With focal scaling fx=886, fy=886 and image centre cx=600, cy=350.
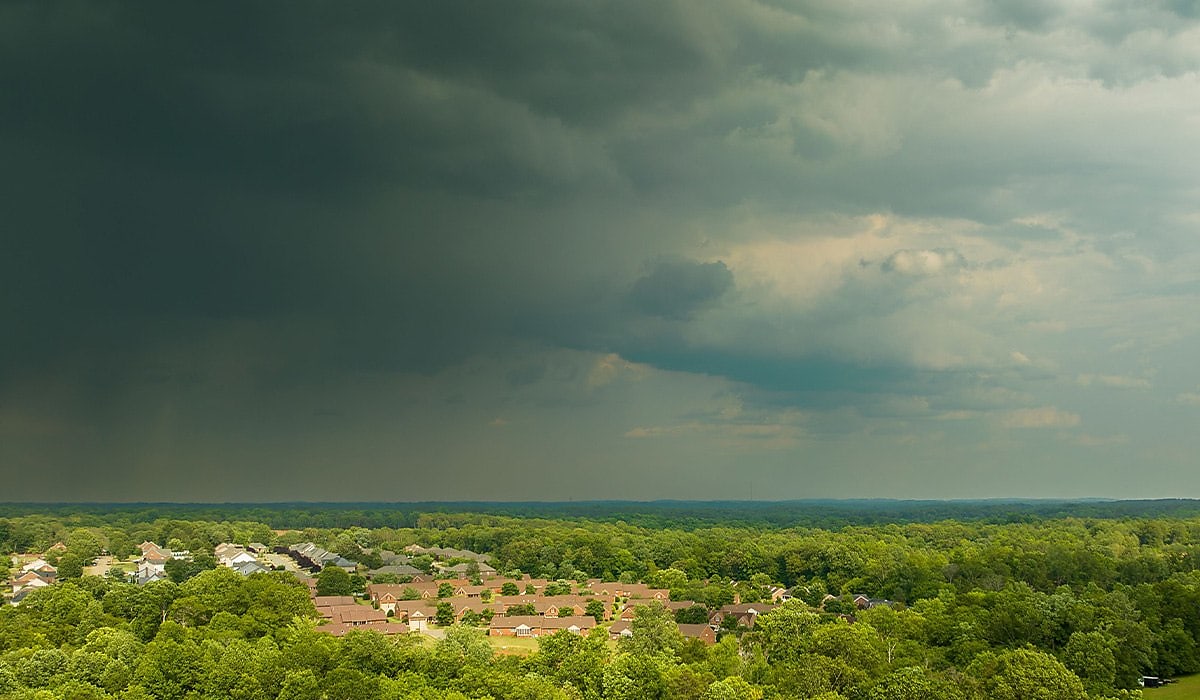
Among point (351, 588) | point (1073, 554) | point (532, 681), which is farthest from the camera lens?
point (351, 588)

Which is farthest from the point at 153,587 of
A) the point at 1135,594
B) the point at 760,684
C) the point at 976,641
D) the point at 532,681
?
the point at 1135,594

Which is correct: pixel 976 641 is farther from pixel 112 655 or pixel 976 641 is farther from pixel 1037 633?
pixel 112 655

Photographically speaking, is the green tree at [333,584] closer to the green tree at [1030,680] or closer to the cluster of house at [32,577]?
the cluster of house at [32,577]

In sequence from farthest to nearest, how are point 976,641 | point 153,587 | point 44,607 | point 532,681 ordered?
point 153,587 → point 44,607 → point 976,641 → point 532,681

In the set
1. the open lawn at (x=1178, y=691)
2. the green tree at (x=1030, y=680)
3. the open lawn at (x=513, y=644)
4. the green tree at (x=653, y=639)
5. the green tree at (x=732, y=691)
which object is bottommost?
the open lawn at (x=513, y=644)

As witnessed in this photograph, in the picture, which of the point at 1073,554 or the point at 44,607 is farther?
the point at 1073,554

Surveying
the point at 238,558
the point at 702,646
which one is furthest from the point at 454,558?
the point at 702,646

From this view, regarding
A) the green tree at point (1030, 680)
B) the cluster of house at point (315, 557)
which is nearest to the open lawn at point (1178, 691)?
the green tree at point (1030, 680)
